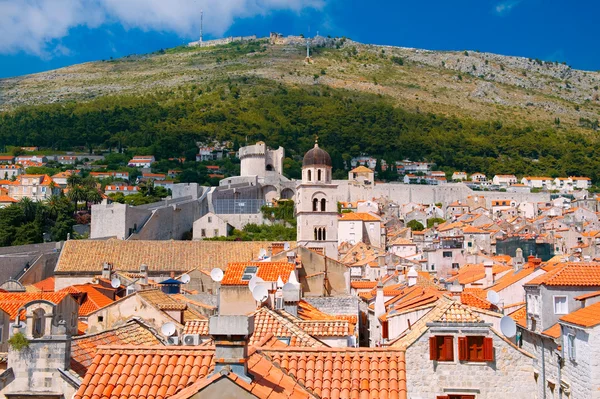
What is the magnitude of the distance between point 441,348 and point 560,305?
795 centimetres

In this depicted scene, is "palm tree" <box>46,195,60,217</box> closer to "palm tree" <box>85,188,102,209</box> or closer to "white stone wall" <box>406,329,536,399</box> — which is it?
"palm tree" <box>85,188,102,209</box>

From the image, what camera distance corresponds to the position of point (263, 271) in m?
19.7

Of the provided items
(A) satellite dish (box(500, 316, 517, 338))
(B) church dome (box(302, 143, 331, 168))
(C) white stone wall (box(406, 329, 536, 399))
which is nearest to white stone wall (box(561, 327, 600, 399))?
(A) satellite dish (box(500, 316, 517, 338))

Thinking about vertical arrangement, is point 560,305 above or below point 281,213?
below

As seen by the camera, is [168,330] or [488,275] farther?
[488,275]

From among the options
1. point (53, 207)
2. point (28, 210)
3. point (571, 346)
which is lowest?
point (571, 346)

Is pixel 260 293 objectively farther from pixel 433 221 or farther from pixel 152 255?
pixel 433 221

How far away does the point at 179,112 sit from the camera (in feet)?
468

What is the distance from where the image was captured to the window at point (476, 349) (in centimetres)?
996

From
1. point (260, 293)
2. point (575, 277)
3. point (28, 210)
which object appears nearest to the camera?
point (260, 293)

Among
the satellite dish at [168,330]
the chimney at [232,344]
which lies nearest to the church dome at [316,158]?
the satellite dish at [168,330]

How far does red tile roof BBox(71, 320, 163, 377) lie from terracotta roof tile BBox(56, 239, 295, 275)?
26.5 m

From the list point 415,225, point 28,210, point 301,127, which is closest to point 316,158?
point 28,210

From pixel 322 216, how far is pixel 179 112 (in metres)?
102
